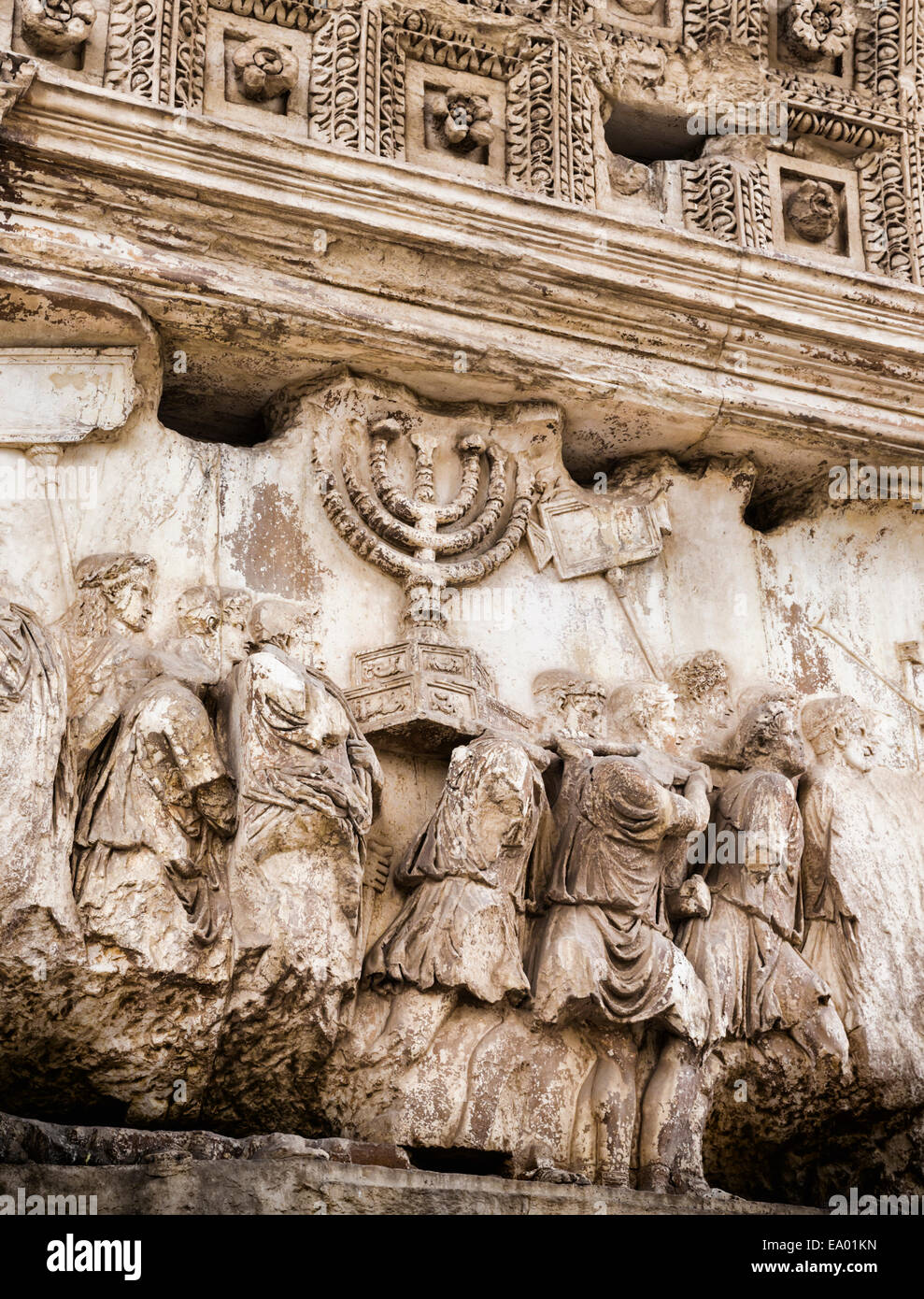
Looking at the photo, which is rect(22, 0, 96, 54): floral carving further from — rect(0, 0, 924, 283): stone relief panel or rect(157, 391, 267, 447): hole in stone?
rect(157, 391, 267, 447): hole in stone

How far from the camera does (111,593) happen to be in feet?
23.8

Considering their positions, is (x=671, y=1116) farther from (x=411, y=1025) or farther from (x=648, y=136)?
(x=648, y=136)

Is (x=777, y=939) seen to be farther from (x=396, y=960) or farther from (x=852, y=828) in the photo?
(x=396, y=960)

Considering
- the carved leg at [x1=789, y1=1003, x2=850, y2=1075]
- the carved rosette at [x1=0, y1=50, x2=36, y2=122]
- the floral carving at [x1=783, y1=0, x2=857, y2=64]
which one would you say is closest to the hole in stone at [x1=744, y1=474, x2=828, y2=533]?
the floral carving at [x1=783, y1=0, x2=857, y2=64]

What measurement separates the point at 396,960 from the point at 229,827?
27.3 inches

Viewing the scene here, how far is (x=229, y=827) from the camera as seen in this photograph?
691 centimetres

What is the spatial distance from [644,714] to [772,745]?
521 mm

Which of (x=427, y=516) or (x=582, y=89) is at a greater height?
(x=582, y=89)

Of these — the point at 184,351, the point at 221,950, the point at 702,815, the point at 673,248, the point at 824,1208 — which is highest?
the point at 673,248

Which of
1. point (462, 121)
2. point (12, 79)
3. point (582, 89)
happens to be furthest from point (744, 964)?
point (12, 79)

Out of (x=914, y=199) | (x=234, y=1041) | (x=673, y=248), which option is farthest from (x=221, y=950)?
(x=914, y=199)

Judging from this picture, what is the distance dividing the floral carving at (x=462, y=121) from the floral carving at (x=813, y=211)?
4.44ft

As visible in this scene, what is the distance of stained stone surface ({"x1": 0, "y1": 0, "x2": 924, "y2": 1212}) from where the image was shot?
22.2 ft

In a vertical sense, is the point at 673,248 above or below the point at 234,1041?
above
